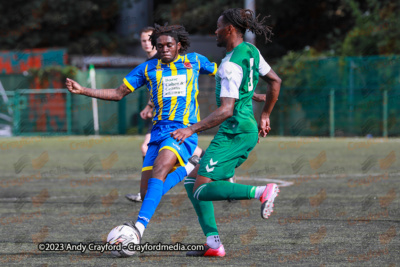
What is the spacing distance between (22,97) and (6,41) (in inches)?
381

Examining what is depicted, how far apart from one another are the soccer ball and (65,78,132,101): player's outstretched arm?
1.19 m

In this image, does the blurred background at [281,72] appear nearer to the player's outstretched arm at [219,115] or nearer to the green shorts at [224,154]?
the green shorts at [224,154]

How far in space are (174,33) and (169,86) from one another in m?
0.48

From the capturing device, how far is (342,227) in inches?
278

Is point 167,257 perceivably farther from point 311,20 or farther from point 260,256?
point 311,20

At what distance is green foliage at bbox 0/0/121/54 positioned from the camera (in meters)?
35.9

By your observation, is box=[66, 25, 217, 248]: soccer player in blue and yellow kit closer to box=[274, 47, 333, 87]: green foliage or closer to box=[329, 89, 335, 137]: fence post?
box=[329, 89, 335, 137]: fence post

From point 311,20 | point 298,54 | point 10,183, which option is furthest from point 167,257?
point 311,20

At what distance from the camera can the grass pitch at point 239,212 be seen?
5.69m

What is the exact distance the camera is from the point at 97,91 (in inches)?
246

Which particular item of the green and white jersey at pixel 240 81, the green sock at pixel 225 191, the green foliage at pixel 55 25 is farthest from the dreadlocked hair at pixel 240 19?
the green foliage at pixel 55 25

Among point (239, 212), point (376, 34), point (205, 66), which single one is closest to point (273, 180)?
point (239, 212)

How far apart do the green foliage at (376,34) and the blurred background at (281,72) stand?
3 cm

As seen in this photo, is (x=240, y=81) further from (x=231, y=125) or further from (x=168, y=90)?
(x=168, y=90)
